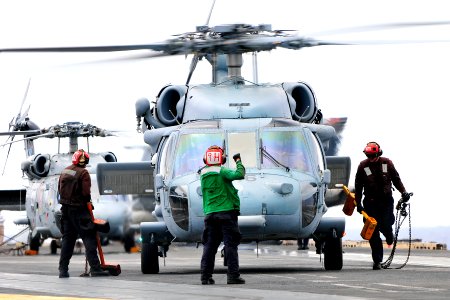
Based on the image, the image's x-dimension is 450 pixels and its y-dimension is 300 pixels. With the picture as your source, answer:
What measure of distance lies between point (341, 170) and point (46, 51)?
Result: 7920mm

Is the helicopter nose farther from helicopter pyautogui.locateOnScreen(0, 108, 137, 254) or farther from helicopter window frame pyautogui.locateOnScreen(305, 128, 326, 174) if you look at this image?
helicopter pyautogui.locateOnScreen(0, 108, 137, 254)

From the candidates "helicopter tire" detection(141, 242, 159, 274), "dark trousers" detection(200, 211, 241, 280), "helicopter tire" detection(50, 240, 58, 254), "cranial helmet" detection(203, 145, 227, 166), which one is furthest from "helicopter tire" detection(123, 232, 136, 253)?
"cranial helmet" detection(203, 145, 227, 166)

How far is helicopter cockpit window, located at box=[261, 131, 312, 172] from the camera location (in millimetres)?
22391

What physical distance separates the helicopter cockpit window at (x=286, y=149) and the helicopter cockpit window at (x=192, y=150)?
787 millimetres

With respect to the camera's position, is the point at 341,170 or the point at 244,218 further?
the point at 341,170

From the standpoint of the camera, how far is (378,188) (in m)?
22.5

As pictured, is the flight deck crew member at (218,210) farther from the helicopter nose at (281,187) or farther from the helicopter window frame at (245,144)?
the helicopter window frame at (245,144)

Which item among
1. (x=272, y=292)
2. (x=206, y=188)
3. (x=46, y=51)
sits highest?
(x=46, y=51)

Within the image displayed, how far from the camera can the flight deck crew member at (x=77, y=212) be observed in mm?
21531

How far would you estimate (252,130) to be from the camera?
2259cm

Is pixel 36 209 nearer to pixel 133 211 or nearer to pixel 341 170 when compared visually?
pixel 133 211

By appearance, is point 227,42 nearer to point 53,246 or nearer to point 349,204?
point 349,204

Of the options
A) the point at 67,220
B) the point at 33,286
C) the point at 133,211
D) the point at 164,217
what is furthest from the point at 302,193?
the point at 133,211

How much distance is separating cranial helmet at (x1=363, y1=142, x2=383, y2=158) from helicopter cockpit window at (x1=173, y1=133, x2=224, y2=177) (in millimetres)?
2453
